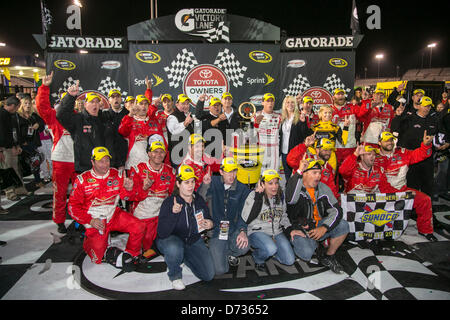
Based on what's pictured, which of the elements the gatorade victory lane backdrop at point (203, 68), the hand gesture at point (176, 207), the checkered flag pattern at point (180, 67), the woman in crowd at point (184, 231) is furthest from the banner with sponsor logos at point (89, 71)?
the hand gesture at point (176, 207)

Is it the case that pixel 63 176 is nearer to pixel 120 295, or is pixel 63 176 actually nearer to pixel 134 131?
pixel 134 131

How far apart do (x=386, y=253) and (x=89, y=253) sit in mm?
4109

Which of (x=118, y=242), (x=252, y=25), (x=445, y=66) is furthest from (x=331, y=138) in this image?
(x=445, y=66)

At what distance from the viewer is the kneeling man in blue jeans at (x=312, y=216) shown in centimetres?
371

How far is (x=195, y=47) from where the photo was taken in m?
8.34

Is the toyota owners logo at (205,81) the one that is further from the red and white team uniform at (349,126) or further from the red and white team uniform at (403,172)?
the red and white team uniform at (403,172)

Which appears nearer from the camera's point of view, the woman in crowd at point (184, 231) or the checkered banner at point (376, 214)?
the woman in crowd at point (184, 231)

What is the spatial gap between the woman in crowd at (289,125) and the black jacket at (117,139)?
9.46 feet

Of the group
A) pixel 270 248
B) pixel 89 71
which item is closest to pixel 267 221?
pixel 270 248

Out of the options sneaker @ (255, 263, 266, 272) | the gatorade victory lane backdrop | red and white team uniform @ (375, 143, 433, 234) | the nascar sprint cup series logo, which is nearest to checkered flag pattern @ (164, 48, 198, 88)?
the gatorade victory lane backdrop

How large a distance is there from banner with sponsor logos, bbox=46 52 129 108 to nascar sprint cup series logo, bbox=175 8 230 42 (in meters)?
1.93

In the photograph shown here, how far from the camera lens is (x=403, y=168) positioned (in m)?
4.65

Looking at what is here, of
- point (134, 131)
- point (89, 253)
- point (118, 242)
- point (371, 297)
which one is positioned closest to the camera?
point (371, 297)

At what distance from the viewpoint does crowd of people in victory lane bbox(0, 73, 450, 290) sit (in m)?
3.68
